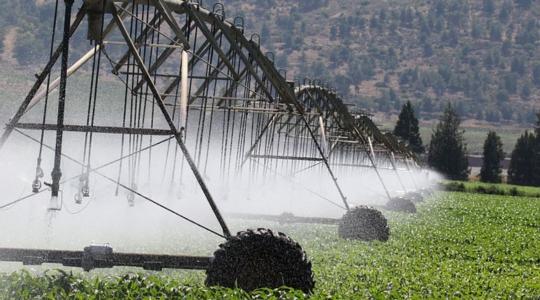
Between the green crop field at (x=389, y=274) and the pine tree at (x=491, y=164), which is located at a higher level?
the pine tree at (x=491, y=164)

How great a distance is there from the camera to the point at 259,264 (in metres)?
11.3

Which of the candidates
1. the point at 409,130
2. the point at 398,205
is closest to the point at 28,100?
the point at 398,205

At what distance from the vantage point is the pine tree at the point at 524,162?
13288 centimetres

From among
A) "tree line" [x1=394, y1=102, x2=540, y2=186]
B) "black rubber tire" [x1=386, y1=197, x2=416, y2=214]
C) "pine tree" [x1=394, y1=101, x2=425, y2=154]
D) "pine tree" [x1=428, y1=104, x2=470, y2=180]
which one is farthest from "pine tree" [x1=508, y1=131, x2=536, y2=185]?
→ "black rubber tire" [x1=386, y1=197, x2=416, y2=214]

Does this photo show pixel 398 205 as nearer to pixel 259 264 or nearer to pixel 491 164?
pixel 259 264

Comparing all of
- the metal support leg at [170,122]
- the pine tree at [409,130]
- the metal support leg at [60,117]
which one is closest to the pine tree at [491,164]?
the pine tree at [409,130]

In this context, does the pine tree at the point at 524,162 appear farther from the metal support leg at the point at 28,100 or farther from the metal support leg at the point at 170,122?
the metal support leg at the point at 28,100

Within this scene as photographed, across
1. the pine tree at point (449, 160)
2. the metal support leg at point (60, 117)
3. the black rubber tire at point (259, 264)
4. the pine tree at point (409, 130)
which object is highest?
the pine tree at point (409, 130)

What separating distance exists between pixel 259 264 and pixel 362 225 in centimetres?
1158

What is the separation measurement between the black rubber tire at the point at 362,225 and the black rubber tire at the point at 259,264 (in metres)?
11.2

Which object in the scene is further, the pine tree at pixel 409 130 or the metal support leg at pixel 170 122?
the pine tree at pixel 409 130

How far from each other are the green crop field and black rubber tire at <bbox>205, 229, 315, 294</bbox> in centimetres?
31

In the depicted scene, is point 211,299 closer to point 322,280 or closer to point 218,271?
point 218,271

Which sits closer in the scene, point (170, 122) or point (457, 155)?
point (170, 122)
